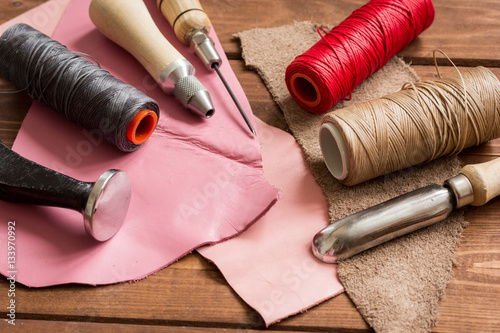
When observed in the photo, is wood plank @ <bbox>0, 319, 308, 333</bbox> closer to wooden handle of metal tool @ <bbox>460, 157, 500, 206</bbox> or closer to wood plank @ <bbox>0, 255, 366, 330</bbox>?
wood plank @ <bbox>0, 255, 366, 330</bbox>

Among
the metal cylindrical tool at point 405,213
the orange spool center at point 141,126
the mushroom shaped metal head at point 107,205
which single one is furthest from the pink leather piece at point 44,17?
the metal cylindrical tool at point 405,213

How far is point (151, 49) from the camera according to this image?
1055 millimetres

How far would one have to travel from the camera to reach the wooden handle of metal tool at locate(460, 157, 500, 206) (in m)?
0.91

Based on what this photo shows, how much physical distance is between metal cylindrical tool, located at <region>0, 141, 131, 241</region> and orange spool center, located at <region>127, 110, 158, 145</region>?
118 millimetres

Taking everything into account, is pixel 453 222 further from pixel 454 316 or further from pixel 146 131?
pixel 146 131

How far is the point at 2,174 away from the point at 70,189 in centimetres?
13

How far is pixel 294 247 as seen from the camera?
0.91 meters

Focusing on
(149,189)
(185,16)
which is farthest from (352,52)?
(149,189)

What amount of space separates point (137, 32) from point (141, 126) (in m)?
0.20

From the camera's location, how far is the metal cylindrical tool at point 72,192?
2.76ft

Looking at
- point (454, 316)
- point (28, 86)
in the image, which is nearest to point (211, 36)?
point (28, 86)

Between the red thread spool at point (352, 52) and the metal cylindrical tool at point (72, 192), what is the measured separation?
0.41m

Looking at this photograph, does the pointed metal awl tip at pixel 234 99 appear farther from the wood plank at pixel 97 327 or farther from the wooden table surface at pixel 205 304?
the wood plank at pixel 97 327

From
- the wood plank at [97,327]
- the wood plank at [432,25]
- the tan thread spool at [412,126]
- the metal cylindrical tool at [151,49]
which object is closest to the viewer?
the wood plank at [97,327]
